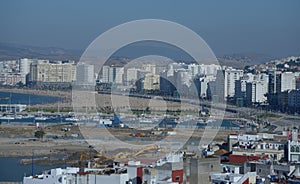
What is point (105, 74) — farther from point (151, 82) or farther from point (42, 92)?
point (151, 82)

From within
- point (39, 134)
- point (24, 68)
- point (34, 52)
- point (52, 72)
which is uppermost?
point (34, 52)

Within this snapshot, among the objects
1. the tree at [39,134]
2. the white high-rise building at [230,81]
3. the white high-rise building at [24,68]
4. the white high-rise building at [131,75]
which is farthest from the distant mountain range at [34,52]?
the tree at [39,134]

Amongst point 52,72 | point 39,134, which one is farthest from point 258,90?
point 52,72

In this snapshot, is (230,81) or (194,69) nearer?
(230,81)

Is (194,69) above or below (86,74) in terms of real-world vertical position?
above

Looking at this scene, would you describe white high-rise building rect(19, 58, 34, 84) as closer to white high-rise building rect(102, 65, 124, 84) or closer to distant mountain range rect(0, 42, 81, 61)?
white high-rise building rect(102, 65, 124, 84)

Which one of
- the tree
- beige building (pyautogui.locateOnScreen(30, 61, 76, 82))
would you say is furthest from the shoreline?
the tree

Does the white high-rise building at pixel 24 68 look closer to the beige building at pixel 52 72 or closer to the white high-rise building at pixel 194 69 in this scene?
the beige building at pixel 52 72

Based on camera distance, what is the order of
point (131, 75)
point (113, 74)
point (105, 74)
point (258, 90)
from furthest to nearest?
point (105, 74)
point (113, 74)
point (131, 75)
point (258, 90)
